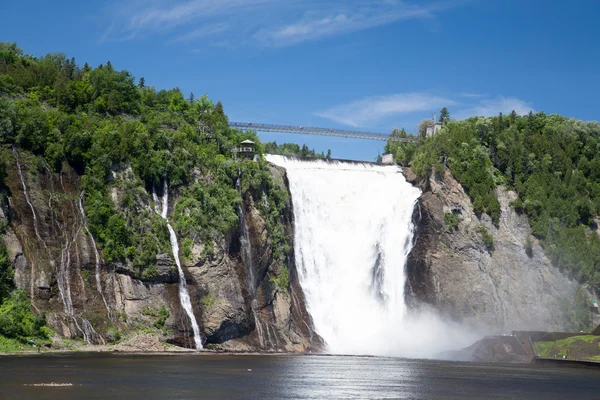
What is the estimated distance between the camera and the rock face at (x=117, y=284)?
8262 centimetres

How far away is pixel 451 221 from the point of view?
116m

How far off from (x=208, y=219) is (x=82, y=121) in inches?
760

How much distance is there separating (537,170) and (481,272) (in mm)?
21563

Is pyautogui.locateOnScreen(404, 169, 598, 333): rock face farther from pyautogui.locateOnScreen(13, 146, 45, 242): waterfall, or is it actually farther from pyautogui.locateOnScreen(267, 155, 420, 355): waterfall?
pyautogui.locateOnScreen(13, 146, 45, 242): waterfall

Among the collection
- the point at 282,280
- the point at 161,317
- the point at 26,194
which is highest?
the point at 26,194

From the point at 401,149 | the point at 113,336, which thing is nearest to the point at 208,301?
the point at 113,336

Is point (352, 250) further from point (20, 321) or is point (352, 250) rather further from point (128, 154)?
point (20, 321)

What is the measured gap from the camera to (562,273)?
115312 millimetres

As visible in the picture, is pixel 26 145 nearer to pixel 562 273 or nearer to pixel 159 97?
pixel 159 97

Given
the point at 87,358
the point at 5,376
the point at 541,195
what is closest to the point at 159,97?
the point at 541,195

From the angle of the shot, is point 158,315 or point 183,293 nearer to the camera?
point 158,315

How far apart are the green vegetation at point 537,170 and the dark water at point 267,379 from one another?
39.5 metres

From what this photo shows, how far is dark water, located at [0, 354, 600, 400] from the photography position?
48.9 metres

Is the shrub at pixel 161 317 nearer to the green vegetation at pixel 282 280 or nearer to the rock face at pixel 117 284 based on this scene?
the rock face at pixel 117 284
